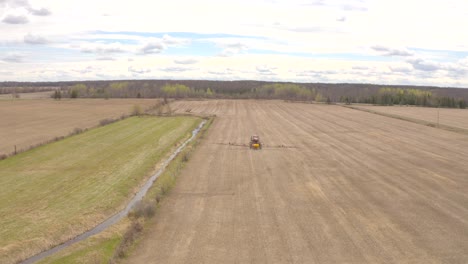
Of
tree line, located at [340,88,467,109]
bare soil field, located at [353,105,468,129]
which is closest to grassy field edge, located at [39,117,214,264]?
bare soil field, located at [353,105,468,129]

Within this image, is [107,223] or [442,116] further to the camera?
[442,116]

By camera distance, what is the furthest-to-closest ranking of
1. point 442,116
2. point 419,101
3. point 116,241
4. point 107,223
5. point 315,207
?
point 419,101 < point 442,116 < point 315,207 < point 107,223 < point 116,241

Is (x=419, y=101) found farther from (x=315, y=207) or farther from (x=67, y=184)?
(x=67, y=184)

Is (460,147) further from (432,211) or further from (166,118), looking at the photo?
(166,118)

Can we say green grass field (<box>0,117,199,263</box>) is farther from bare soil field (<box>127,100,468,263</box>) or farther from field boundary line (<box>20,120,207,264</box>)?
bare soil field (<box>127,100,468,263</box>)

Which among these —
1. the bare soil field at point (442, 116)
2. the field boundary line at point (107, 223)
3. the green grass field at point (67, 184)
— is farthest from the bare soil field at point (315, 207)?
the bare soil field at point (442, 116)

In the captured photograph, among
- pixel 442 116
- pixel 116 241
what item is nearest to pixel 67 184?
pixel 116 241
